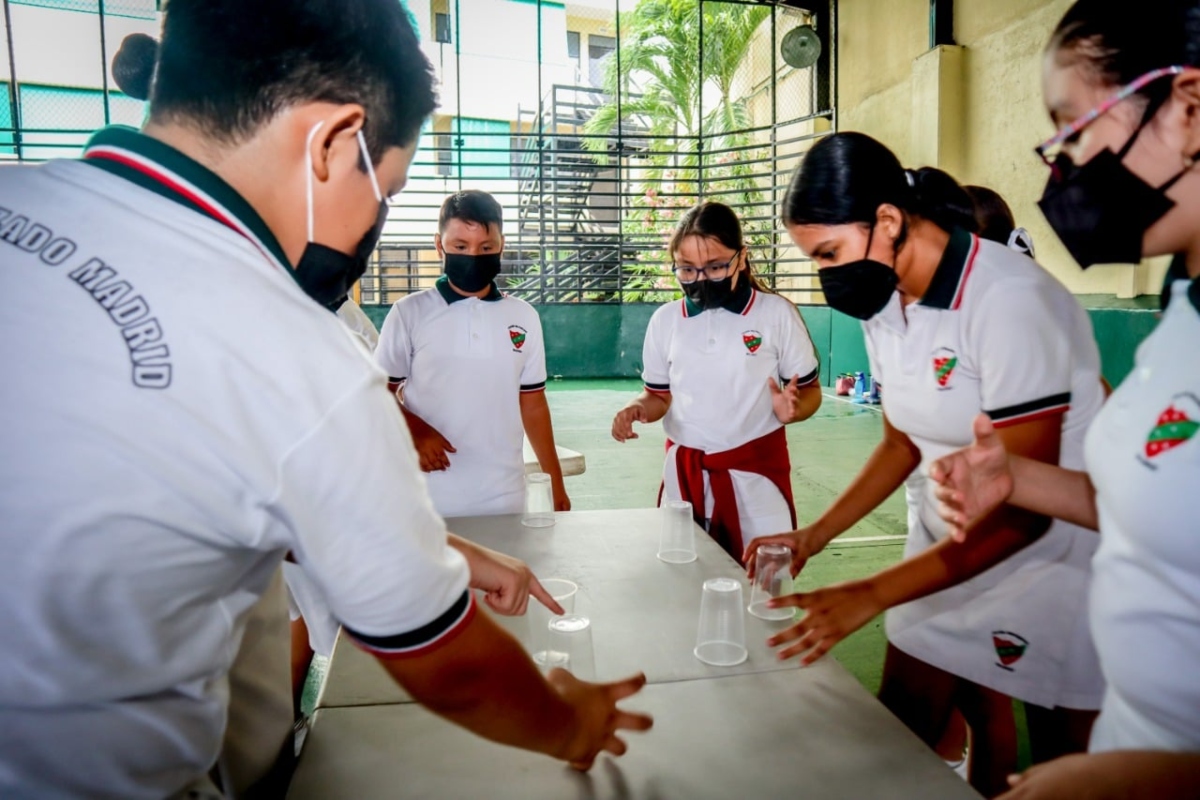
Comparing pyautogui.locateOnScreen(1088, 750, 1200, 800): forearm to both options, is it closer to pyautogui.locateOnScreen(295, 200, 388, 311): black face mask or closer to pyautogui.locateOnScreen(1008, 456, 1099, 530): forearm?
pyautogui.locateOnScreen(1008, 456, 1099, 530): forearm

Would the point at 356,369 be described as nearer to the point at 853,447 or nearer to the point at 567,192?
the point at 853,447

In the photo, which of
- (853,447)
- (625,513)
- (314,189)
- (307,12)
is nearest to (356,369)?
(314,189)

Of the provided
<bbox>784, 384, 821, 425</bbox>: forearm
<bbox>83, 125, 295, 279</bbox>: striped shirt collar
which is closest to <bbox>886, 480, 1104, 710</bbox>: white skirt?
<bbox>784, 384, 821, 425</bbox>: forearm

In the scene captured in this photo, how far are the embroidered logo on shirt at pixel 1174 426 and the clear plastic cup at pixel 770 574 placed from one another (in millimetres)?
767

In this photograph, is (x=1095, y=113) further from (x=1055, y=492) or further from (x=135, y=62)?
(x=135, y=62)

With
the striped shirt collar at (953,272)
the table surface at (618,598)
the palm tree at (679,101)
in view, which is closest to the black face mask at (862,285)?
the striped shirt collar at (953,272)

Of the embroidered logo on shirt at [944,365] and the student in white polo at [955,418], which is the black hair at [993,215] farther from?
the embroidered logo on shirt at [944,365]

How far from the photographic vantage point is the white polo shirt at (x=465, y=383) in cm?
245

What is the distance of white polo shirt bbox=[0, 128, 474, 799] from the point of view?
60 cm

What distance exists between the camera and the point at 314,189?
2.61 ft

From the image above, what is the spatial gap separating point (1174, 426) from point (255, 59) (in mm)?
994

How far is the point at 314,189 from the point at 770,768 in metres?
0.90

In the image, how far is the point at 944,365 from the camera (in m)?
1.49

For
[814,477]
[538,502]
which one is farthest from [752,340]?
[814,477]
